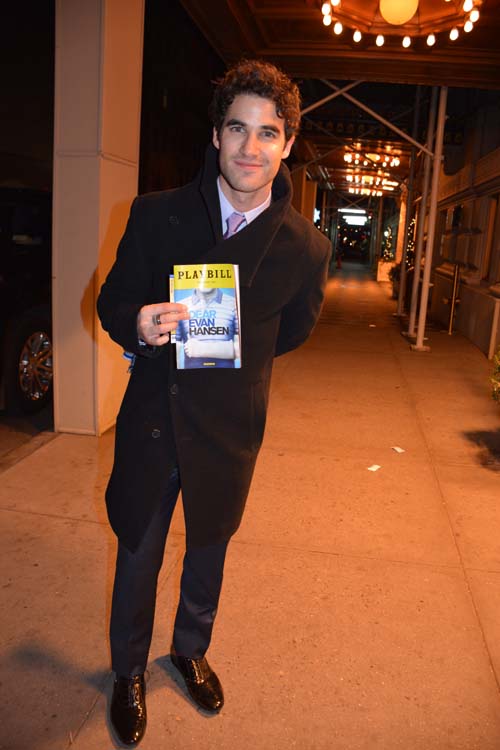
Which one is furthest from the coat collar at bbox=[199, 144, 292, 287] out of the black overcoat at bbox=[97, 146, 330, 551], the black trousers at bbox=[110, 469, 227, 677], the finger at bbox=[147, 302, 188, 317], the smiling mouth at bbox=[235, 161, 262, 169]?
the black trousers at bbox=[110, 469, 227, 677]

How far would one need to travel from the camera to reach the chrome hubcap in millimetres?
5555

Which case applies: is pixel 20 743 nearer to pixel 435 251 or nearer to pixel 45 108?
pixel 45 108

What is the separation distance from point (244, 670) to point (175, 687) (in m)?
0.29

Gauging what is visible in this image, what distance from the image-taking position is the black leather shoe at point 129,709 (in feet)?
7.41

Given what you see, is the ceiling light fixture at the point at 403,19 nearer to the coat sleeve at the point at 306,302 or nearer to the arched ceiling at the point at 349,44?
the arched ceiling at the point at 349,44

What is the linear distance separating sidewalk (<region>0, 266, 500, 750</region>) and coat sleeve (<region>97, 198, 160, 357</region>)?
1400 mm

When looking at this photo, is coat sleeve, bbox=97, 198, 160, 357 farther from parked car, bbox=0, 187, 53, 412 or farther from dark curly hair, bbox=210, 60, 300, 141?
parked car, bbox=0, 187, 53, 412

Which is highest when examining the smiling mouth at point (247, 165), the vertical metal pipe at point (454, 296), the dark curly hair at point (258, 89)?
the dark curly hair at point (258, 89)

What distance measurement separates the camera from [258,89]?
2.04 meters

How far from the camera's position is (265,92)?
6.71 ft

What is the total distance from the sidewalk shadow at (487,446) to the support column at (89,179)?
307 cm

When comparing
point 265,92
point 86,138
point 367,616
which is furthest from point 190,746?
point 86,138

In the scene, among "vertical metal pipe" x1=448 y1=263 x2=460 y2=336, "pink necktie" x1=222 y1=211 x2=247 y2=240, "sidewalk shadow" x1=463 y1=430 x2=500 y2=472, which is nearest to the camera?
"pink necktie" x1=222 y1=211 x2=247 y2=240

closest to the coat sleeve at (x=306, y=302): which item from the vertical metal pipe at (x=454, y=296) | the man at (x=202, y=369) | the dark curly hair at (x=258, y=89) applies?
the man at (x=202, y=369)
